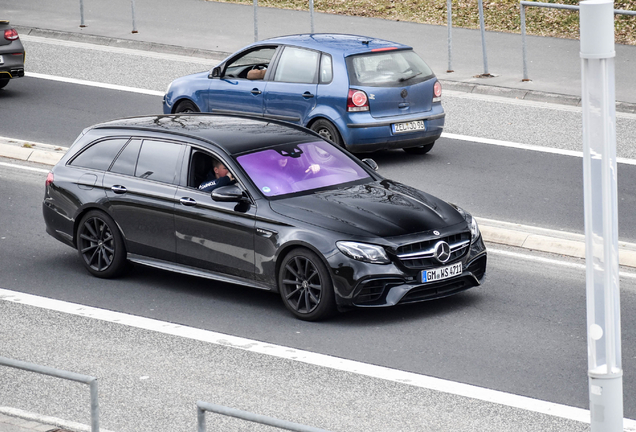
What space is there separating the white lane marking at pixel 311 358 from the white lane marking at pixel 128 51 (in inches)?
442

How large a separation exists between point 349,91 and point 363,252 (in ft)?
18.6

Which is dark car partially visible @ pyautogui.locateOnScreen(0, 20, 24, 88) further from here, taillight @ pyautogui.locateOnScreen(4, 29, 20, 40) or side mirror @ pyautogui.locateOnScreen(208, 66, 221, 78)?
side mirror @ pyautogui.locateOnScreen(208, 66, 221, 78)

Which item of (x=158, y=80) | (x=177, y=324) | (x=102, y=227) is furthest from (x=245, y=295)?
(x=158, y=80)

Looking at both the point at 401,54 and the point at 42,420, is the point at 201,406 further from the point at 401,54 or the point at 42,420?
the point at 401,54

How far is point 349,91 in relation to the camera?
1455 cm

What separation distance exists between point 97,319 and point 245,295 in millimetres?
1435

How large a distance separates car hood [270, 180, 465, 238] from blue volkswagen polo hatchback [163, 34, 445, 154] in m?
4.47

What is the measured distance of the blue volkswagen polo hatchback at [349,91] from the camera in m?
14.6

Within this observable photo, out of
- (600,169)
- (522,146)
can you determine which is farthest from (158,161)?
(522,146)

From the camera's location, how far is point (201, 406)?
5.39 m

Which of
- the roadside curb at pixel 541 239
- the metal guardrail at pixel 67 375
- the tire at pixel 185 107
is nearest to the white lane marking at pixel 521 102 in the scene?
the tire at pixel 185 107

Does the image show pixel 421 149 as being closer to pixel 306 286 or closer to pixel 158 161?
pixel 158 161

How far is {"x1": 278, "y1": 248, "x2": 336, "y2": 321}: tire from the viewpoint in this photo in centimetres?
929

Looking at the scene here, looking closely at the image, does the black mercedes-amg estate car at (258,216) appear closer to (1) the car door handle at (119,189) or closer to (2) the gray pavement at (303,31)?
(1) the car door handle at (119,189)
